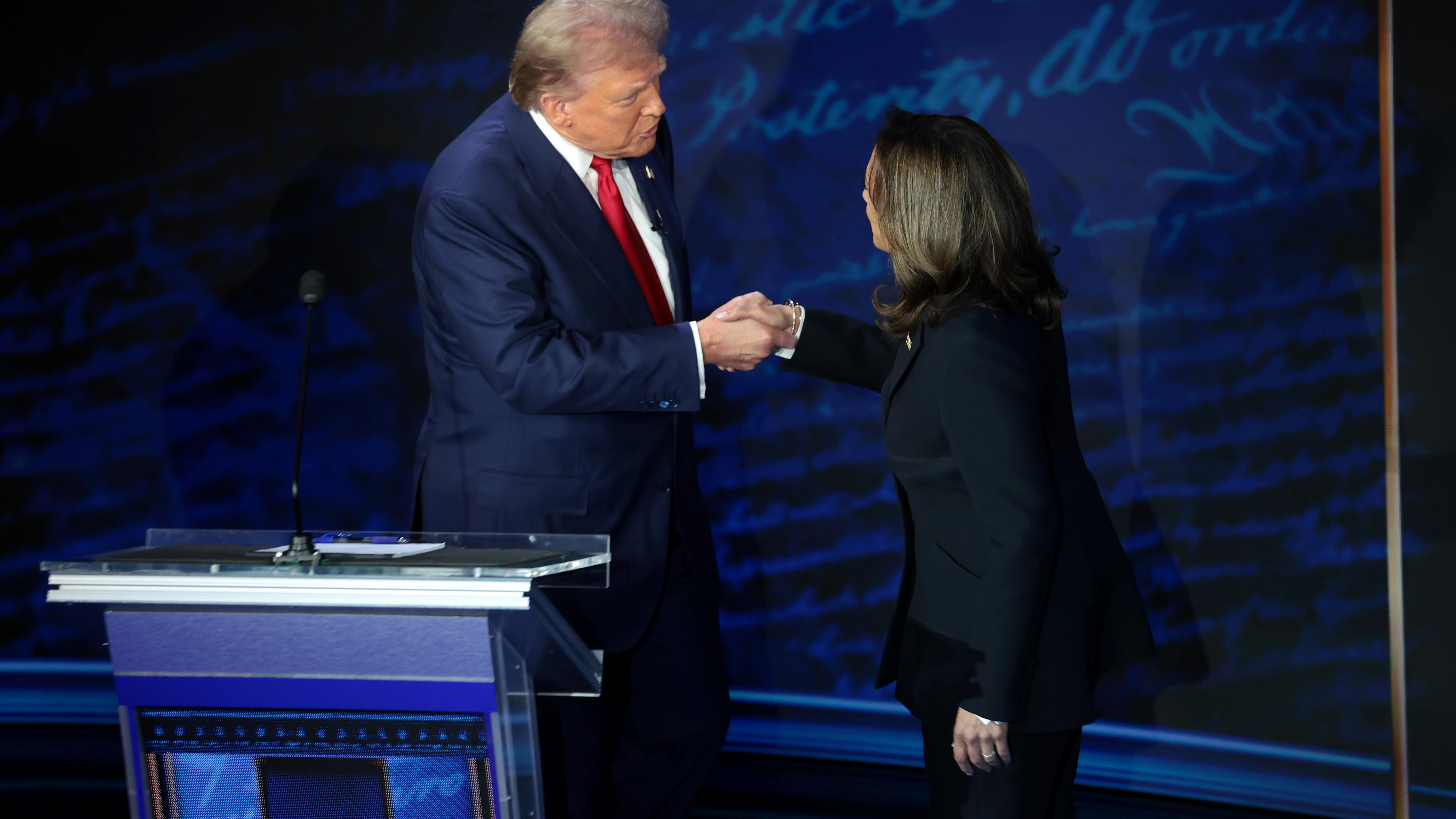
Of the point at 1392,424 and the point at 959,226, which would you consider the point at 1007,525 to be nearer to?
the point at 959,226

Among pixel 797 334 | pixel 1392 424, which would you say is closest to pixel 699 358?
pixel 797 334

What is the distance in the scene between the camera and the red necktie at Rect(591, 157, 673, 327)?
225 cm

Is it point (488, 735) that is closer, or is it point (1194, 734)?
point (488, 735)

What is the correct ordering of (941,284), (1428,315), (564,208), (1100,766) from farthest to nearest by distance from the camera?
1. (1100,766)
2. (1428,315)
3. (564,208)
4. (941,284)

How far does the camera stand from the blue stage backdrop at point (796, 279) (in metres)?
2.82

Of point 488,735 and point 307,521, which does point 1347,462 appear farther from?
point 307,521

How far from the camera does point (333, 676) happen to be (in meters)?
1.44

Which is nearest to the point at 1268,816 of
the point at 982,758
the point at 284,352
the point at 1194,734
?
the point at 1194,734

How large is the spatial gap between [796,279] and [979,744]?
5.48ft

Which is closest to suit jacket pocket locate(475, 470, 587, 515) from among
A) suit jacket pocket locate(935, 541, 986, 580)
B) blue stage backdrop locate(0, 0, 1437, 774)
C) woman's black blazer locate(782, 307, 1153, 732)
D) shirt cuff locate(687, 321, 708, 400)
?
shirt cuff locate(687, 321, 708, 400)

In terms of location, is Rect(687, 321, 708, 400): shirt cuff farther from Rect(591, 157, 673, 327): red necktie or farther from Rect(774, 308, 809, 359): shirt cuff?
Rect(774, 308, 809, 359): shirt cuff

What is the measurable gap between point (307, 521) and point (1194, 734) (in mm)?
2403

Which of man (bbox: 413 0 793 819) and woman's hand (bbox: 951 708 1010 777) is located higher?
man (bbox: 413 0 793 819)

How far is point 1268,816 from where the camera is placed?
2.93 metres
